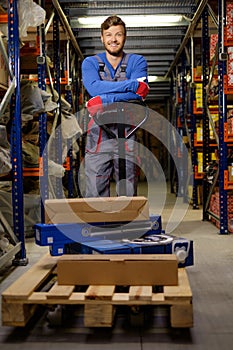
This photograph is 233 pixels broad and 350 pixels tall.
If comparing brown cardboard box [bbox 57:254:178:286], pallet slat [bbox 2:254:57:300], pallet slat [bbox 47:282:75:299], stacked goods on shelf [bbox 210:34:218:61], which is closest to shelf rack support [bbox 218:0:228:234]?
stacked goods on shelf [bbox 210:34:218:61]

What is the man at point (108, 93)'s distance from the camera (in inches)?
168

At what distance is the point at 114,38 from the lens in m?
4.38

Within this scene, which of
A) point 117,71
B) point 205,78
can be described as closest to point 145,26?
point 205,78

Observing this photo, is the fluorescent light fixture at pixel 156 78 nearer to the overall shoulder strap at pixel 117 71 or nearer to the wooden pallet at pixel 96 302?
the overall shoulder strap at pixel 117 71

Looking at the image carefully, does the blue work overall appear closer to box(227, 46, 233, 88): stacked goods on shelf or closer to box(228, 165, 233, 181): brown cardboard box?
box(227, 46, 233, 88): stacked goods on shelf

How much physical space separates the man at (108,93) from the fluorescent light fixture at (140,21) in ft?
14.9

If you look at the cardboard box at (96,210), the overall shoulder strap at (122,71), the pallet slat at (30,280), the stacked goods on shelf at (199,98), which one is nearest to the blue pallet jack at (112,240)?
the cardboard box at (96,210)

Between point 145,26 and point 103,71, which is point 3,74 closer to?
point 103,71

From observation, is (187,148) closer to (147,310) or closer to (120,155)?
(120,155)

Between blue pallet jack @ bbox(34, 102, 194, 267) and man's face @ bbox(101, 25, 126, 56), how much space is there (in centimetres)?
152

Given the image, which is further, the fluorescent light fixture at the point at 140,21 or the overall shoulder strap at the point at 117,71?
the fluorescent light fixture at the point at 140,21

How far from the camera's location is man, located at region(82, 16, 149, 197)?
14.0 ft

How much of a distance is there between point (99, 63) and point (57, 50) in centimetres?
Answer: 342

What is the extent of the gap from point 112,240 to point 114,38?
1752 millimetres
